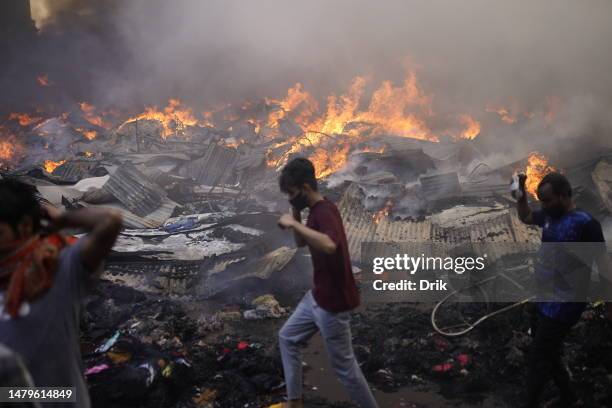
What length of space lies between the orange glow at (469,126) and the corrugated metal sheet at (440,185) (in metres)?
4.51

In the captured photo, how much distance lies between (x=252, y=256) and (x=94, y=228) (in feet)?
17.8

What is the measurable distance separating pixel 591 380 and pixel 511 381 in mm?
695

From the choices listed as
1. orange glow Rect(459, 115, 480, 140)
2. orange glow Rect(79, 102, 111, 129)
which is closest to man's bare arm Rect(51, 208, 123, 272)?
orange glow Rect(459, 115, 480, 140)

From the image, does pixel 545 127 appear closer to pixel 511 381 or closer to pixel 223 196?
pixel 223 196

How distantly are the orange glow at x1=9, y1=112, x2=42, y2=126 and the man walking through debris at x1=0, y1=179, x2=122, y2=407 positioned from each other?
54.4 feet

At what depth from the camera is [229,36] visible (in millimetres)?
17547

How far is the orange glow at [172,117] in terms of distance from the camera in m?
15.1

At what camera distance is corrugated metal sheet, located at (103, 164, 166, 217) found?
950cm

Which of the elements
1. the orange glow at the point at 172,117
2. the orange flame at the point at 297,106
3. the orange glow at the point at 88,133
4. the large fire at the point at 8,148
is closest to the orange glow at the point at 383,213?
the orange flame at the point at 297,106

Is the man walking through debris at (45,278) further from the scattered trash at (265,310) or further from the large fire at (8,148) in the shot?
the large fire at (8,148)

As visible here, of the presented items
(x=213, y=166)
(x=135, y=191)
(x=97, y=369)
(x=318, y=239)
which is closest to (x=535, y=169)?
(x=213, y=166)

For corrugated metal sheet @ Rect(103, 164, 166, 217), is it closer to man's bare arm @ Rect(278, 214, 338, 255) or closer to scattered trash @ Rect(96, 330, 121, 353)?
scattered trash @ Rect(96, 330, 121, 353)

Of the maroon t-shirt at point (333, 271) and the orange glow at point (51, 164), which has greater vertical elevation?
the orange glow at point (51, 164)

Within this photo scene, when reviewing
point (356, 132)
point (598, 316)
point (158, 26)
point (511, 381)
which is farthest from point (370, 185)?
point (158, 26)
